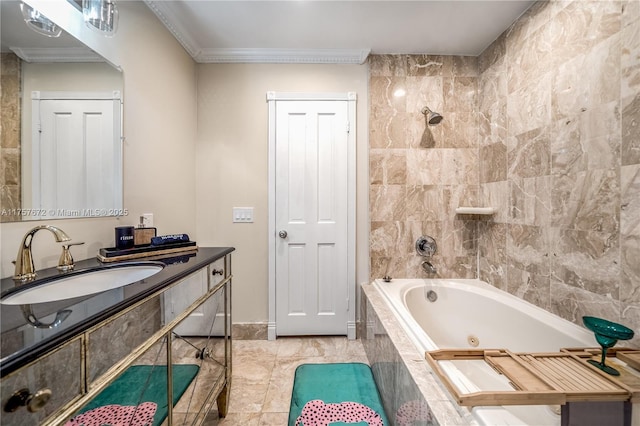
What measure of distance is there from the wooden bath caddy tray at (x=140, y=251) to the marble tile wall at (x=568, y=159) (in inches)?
79.5

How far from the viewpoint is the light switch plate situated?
2129 millimetres

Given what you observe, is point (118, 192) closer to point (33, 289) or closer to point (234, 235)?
point (33, 289)

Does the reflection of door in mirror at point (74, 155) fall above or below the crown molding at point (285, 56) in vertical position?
below

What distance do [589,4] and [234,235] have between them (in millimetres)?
2564

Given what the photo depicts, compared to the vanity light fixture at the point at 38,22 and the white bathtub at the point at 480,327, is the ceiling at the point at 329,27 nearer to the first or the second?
the vanity light fixture at the point at 38,22

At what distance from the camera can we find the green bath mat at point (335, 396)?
4.19ft

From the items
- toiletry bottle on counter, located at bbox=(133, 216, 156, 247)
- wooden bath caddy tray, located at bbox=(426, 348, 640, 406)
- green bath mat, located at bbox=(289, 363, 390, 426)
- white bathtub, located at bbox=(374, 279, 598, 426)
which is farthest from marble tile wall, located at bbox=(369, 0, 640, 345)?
toiletry bottle on counter, located at bbox=(133, 216, 156, 247)

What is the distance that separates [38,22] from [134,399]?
4.38 ft

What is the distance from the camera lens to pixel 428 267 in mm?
2059

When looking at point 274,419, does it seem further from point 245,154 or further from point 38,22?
point 38,22

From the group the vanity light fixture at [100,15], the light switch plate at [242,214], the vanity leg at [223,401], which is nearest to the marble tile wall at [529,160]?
the light switch plate at [242,214]

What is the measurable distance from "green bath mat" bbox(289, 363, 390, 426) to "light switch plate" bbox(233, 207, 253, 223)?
120 cm

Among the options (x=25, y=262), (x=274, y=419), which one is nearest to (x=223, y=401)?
(x=274, y=419)

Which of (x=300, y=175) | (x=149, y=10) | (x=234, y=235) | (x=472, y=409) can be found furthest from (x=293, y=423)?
(x=149, y=10)
